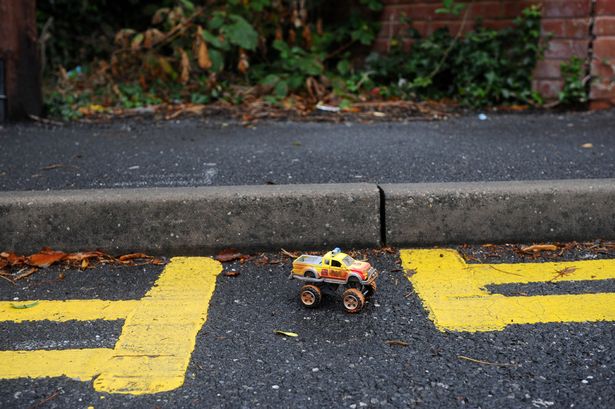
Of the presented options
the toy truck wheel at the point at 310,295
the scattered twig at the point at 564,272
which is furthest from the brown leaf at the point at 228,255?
the scattered twig at the point at 564,272

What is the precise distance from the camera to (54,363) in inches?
83.4

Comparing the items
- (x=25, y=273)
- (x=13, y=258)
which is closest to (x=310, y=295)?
(x=25, y=273)

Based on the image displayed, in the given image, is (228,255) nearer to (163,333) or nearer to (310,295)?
(310,295)

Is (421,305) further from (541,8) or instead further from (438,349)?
(541,8)

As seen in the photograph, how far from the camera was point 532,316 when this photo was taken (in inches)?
94.2

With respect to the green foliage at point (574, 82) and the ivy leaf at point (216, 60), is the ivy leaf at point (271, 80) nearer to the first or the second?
the ivy leaf at point (216, 60)

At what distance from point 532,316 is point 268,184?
143cm

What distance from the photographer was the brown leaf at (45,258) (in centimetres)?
296

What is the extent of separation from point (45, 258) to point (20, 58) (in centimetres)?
282

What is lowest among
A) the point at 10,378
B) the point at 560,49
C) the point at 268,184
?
the point at 10,378

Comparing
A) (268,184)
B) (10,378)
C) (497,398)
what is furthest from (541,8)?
(10,378)

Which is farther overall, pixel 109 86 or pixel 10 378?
pixel 109 86

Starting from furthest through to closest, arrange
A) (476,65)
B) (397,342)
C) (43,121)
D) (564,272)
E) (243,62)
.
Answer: (243,62), (476,65), (43,121), (564,272), (397,342)

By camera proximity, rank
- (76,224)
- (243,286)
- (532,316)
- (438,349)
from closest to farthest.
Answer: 1. (438,349)
2. (532,316)
3. (243,286)
4. (76,224)
